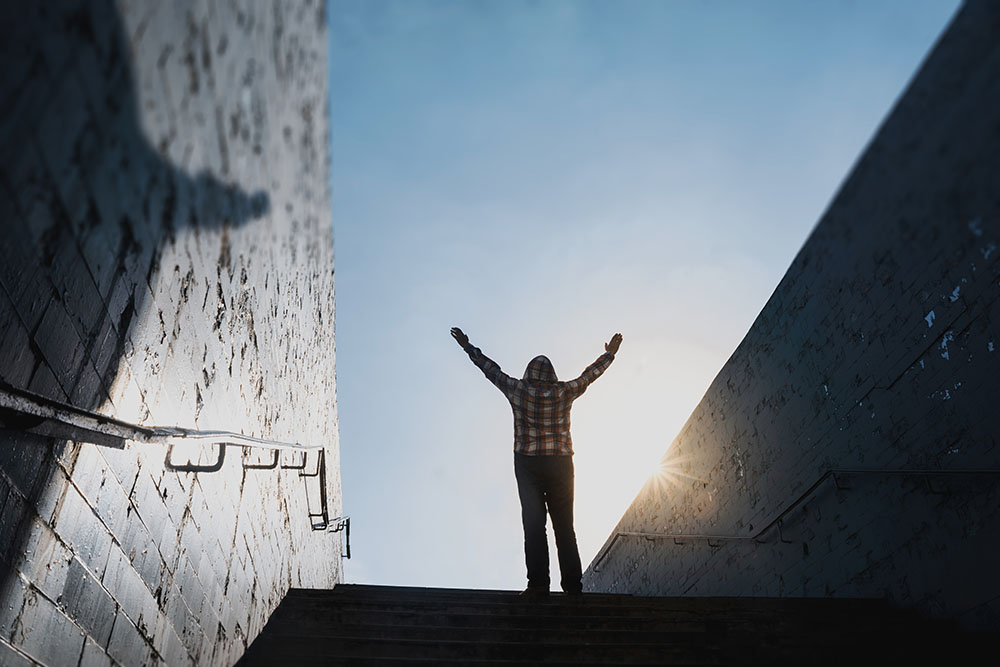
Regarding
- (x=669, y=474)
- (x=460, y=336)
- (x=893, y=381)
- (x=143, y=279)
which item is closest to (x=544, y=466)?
(x=460, y=336)

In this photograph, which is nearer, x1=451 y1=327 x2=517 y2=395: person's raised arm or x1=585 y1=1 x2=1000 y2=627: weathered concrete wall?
x1=585 y1=1 x2=1000 y2=627: weathered concrete wall

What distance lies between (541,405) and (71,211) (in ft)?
12.3

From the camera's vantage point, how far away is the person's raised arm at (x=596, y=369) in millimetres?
5102

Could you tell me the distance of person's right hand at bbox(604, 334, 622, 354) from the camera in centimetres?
549

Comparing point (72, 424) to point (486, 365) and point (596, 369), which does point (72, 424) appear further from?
point (596, 369)

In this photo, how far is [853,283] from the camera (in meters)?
4.08

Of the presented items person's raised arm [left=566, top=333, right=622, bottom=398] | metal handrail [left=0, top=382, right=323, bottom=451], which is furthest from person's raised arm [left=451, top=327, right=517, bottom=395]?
metal handrail [left=0, top=382, right=323, bottom=451]

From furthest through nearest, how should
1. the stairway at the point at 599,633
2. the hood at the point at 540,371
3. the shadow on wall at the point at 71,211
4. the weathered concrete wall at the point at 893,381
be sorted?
the hood at the point at 540,371, the stairway at the point at 599,633, the weathered concrete wall at the point at 893,381, the shadow on wall at the point at 71,211

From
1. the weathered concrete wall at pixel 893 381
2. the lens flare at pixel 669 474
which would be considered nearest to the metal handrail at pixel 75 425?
the weathered concrete wall at pixel 893 381

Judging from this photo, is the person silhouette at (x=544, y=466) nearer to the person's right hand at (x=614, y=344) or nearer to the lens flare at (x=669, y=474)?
the person's right hand at (x=614, y=344)

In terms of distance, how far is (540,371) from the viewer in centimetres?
513

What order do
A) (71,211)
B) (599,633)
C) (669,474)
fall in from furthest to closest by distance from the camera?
(669,474)
(599,633)
(71,211)

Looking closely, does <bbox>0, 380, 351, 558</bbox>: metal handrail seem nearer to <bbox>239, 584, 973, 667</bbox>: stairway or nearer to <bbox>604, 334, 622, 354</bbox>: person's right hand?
<bbox>239, 584, 973, 667</bbox>: stairway

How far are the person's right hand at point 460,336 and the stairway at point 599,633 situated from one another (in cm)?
214
